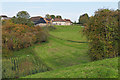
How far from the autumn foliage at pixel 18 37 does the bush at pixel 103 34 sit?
60.1 feet

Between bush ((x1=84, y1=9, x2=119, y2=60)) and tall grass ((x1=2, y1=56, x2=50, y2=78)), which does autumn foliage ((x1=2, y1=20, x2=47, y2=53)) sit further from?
bush ((x1=84, y1=9, x2=119, y2=60))

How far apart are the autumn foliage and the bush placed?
18327 millimetres

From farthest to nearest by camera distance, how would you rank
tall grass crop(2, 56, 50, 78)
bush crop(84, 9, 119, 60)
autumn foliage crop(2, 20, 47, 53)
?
autumn foliage crop(2, 20, 47, 53)
tall grass crop(2, 56, 50, 78)
bush crop(84, 9, 119, 60)

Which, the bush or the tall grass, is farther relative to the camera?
the tall grass

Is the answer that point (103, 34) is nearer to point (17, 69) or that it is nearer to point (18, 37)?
point (17, 69)

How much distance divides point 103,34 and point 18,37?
20549 mm

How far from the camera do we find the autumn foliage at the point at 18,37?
27.6 metres

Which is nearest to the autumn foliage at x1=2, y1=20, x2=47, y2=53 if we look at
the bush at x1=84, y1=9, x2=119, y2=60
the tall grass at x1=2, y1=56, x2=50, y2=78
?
the tall grass at x1=2, y1=56, x2=50, y2=78

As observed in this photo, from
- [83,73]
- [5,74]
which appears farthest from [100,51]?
[5,74]

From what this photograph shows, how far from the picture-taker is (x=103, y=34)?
14500 mm

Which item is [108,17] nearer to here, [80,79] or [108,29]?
[108,29]

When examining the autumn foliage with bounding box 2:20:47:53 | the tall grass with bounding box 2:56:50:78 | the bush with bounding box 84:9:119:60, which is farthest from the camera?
the autumn foliage with bounding box 2:20:47:53

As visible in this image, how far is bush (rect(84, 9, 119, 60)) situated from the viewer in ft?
46.4

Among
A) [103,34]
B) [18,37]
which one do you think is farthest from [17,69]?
[18,37]
